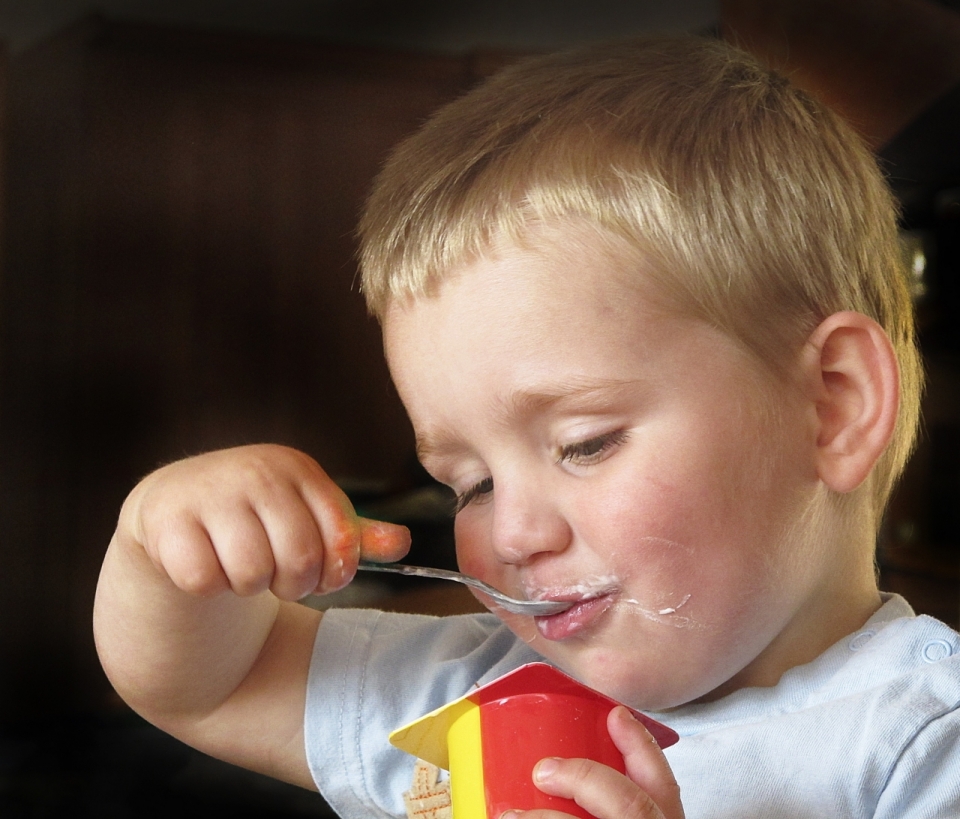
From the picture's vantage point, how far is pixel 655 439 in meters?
0.39

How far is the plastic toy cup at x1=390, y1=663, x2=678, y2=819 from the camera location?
1.01 ft

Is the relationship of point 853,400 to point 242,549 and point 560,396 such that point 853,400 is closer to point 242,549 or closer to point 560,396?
point 560,396

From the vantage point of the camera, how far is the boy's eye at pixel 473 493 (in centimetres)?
41

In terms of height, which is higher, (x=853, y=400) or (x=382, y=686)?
(x=853, y=400)

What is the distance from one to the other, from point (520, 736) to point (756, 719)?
0.17m

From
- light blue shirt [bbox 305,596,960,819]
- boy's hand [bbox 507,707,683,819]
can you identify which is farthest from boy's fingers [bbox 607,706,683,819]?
light blue shirt [bbox 305,596,960,819]

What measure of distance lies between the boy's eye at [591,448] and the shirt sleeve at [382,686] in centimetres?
13

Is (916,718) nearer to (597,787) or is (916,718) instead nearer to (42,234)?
(597,787)

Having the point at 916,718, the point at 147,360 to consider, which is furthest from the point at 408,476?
the point at 916,718

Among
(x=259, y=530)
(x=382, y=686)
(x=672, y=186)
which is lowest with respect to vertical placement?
(x=382, y=686)

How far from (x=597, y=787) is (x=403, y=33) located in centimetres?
29

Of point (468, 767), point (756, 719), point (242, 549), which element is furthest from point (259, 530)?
point (756, 719)

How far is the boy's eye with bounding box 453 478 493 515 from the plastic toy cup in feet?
0.36

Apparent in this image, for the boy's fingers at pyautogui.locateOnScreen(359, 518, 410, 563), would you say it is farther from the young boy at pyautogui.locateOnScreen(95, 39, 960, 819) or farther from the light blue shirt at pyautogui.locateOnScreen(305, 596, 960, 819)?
the light blue shirt at pyautogui.locateOnScreen(305, 596, 960, 819)
